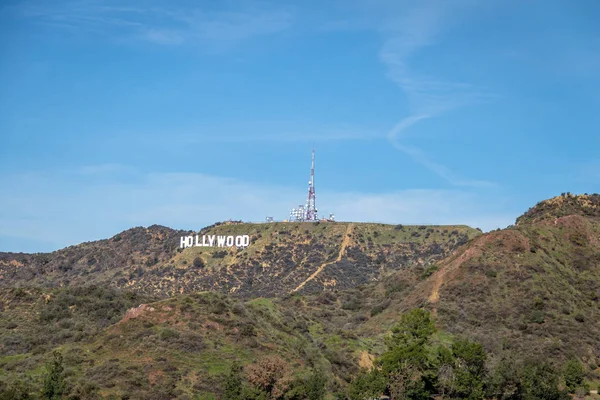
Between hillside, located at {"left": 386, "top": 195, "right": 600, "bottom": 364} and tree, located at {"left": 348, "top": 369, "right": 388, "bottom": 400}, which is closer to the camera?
tree, located at {"left": 348, "top": 369, "right": 388, "bottom": 400}

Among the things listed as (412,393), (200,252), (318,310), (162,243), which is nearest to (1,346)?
(412,393)

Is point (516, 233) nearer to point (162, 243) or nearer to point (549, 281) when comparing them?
point (549, 281)

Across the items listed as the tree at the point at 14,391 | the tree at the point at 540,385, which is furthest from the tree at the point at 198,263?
the tree at the point at 14,391

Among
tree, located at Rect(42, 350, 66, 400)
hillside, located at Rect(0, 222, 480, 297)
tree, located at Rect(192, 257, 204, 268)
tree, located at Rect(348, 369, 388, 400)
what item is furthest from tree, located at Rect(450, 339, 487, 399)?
tree, located at Rect(192, 257, 204, 268)

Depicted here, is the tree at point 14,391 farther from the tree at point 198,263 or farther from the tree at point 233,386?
the tree at point 198,263

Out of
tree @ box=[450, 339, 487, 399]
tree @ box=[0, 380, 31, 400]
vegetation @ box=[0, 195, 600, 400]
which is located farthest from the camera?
tree @ box=[450, 339, 487, 399]

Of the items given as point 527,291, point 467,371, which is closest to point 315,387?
point 467,371

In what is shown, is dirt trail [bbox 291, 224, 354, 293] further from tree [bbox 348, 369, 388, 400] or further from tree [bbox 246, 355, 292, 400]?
tree [bbox 246, 355, 292, 400]

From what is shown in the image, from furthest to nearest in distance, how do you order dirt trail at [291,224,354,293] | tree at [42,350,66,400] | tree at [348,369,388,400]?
dirt trail at [291,224,354,293], tree at [348,369,388,400], tree at [42,350,66,400]
